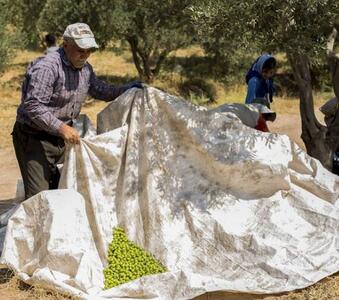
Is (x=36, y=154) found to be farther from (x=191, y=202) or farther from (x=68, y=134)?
(x=191, y=202)

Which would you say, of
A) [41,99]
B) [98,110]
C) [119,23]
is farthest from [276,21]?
[119,23]

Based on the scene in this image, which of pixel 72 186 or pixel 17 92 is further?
pixel 17 92

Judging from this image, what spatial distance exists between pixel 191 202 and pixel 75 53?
151 cm

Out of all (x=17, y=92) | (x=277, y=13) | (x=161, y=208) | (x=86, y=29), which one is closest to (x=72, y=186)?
(x=161, y=208)

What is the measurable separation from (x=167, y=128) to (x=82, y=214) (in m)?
1.03

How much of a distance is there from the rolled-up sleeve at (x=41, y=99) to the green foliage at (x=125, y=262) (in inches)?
38.8

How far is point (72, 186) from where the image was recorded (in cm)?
515

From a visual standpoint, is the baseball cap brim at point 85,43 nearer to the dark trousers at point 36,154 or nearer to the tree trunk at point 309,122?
the dark trousers at point 36,154

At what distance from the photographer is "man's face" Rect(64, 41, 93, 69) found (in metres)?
5.13

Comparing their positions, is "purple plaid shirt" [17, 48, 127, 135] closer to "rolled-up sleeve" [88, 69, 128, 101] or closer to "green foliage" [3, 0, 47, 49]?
"rolled-up sleeve" [88, 69, 128, 101]

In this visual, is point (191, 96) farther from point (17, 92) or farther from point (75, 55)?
point (75, 55)

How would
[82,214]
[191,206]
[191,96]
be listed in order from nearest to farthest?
[82,214] → [191,206] → [191,96]

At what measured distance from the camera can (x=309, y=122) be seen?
6738 millimetres

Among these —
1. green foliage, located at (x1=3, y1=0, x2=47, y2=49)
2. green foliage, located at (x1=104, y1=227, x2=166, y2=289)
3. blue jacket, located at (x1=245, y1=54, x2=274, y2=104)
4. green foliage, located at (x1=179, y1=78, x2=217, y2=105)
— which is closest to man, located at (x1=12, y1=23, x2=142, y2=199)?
green foliage, located at (x1=104, y1=227, x2=166, y2=289)
